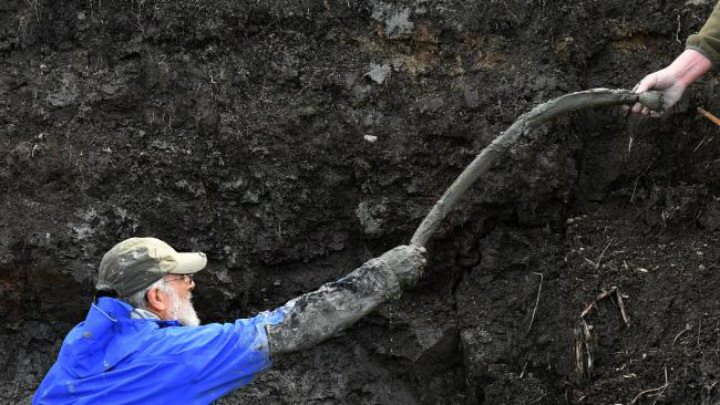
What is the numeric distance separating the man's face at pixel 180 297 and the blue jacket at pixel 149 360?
18cm

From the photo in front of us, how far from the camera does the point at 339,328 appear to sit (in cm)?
292

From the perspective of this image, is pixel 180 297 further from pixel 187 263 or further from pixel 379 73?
pixel 379 73

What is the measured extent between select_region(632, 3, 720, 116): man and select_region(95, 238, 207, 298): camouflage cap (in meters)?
2.07

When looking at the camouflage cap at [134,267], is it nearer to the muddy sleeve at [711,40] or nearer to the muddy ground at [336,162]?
the muddy ground at [336,162]

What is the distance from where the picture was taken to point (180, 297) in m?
3.03

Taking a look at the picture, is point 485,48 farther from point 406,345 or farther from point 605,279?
point 406,345

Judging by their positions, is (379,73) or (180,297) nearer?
(180,297)

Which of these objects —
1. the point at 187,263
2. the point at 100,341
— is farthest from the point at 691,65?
the point at 100,341

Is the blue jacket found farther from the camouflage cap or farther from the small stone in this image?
the small stone

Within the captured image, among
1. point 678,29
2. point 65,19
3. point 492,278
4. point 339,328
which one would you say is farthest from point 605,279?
point 65,19

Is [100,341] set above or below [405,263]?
below

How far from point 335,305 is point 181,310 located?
582 millimetres

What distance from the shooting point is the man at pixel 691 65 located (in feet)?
11.3

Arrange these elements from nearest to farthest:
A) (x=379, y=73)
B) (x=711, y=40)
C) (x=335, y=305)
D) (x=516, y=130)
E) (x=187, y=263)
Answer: (x=335, y=305)
(x=187, y=263)
(x=711, y=40)
(x=516, y=130)
(x=379, y=73)
